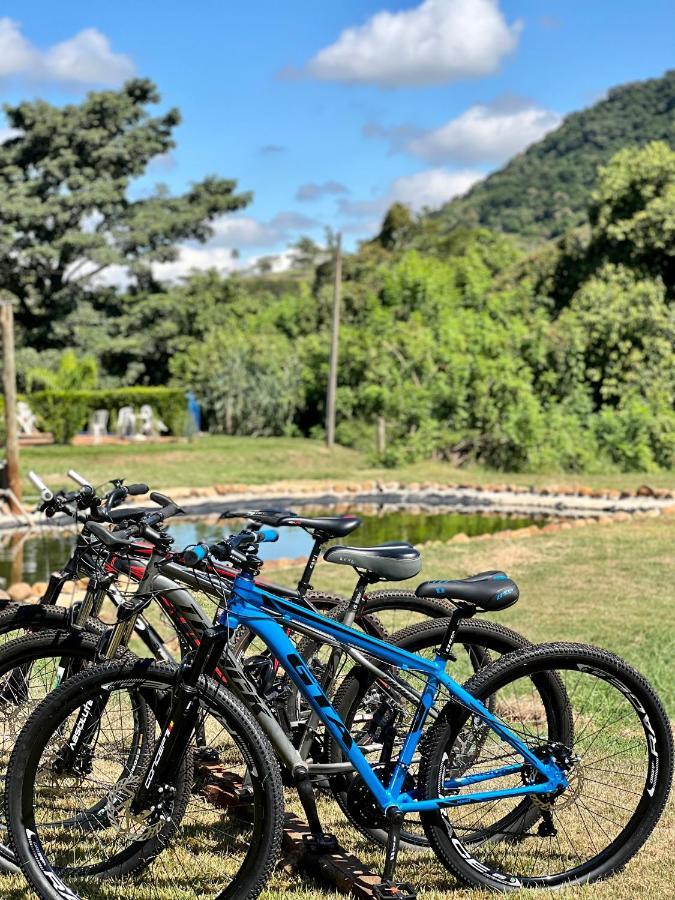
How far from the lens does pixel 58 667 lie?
11.2 ft

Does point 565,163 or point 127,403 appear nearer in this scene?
point 127,403

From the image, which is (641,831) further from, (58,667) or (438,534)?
(438,534)

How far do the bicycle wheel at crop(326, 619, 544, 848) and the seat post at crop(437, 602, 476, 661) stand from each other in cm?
17

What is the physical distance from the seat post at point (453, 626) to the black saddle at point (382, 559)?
0.16 m

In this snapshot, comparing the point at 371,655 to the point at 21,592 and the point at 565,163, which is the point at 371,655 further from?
the point at 565,163

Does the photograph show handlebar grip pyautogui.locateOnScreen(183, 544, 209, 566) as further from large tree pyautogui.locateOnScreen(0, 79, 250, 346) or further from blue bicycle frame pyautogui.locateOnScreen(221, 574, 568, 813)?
large tree pyautogui.locateOnScreen(0, 79, 250, 346)

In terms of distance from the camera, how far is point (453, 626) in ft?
10.4

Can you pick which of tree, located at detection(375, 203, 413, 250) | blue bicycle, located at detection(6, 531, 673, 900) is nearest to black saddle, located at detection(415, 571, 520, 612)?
blue bicycle, located at detection(6, 531, 673, 900)

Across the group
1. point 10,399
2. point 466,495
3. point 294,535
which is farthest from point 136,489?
point 466,495

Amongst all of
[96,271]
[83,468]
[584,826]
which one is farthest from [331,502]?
[96,271]

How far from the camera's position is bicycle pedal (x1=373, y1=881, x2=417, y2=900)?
2.98 m

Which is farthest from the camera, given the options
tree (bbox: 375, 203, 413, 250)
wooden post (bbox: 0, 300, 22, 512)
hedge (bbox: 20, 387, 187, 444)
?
tree (bbox: 375, 203, 413, 250)

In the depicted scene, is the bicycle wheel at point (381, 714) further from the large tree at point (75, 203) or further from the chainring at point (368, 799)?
the large tree at point (75, 203)

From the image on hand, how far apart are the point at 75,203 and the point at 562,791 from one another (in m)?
29.3
